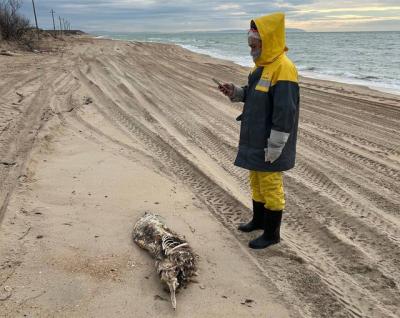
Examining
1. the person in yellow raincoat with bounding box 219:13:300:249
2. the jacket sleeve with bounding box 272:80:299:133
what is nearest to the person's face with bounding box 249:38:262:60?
the person in yellow raincoat with bounding box 219:13:300:249

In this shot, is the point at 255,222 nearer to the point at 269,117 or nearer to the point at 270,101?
the point at 269,117

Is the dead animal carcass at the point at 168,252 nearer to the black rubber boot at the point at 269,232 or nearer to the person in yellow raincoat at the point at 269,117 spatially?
the black rubber boot at the point at 269,232

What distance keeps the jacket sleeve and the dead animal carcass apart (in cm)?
122

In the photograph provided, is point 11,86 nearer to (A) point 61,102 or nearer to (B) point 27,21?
(A) point 61,102

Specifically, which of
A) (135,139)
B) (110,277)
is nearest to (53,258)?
(110,277)

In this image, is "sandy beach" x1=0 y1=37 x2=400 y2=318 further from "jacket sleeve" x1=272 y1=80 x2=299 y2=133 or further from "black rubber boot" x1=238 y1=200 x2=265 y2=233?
"jacket sleeve" x1=272 y1=80 x2=299 y2=133

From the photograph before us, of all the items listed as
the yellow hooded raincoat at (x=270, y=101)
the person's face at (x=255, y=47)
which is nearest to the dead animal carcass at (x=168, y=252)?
the yellow hooded raincoat at (x=270, y=101)

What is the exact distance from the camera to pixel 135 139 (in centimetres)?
691

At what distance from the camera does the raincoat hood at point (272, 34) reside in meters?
3.24

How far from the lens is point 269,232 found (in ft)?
12.3

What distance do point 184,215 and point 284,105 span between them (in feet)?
Answer: 5.48

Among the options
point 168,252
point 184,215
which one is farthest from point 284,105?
point 184,215

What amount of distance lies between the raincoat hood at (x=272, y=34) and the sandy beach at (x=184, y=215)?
1692mm

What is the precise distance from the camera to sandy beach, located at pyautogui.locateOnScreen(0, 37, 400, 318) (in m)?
3.01
